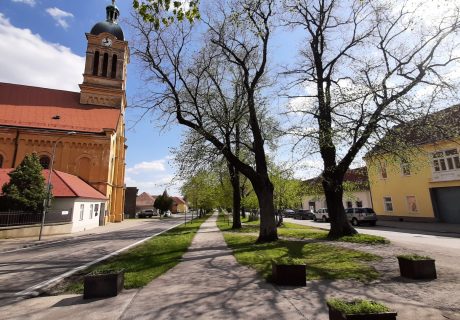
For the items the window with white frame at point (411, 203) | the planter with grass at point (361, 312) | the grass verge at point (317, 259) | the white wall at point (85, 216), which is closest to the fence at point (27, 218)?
the white wall at point (85, 216)

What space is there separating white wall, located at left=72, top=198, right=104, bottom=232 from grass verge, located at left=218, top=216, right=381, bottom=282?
20.0 meters

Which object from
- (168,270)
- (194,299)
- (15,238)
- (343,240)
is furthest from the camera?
(15,238)

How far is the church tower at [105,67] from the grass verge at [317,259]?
40.2m

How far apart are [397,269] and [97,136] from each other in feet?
121

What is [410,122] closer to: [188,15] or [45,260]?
[188,15]

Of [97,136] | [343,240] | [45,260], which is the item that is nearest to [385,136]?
[343,240]

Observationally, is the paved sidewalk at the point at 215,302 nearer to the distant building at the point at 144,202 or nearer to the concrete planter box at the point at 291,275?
the concrete planter box at the point at 291,275

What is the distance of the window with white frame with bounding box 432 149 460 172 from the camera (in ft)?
86.6

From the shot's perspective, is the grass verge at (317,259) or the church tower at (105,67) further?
the church tower at (105,67)

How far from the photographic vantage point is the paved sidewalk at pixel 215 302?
17.6 ft

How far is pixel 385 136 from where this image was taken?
14.4 m

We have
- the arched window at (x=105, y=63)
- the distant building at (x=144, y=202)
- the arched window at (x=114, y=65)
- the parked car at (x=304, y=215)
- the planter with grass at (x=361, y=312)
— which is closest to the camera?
the planter with grass at (x=361, y=312)

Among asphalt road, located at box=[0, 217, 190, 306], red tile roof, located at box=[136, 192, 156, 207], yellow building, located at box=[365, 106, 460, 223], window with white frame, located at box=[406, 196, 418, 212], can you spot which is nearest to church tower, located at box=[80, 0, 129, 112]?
asphalt road, located at box=[0, 217, 190, 306]

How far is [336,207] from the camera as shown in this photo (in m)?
16.6
